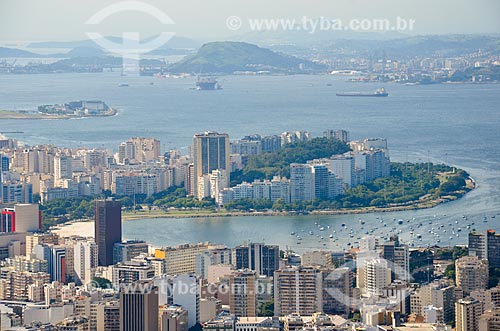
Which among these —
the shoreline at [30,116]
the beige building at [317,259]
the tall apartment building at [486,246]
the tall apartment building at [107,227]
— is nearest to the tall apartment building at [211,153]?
the tall apartment building at [107,227]

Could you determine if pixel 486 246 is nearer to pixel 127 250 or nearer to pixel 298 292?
pixel 298 292

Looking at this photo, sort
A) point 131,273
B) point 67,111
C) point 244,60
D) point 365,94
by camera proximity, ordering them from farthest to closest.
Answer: point 244,60 < point 365,94 < point 67,111 < point 131,273

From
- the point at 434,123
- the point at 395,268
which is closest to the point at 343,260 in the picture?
the point at 395,268

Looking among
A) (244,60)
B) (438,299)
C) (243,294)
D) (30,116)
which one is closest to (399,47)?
(244,60)

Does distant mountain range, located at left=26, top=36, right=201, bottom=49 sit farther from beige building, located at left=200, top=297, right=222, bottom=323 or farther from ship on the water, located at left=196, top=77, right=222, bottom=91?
beige building, located at left=200, top=297, right=222, bottom=323

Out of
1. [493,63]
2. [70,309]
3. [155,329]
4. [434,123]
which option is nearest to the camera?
[155,329]

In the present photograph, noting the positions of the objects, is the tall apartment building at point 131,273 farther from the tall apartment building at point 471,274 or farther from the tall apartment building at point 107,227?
the tall apartment building at point 471,274

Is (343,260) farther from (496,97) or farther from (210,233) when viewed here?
(496,97)
